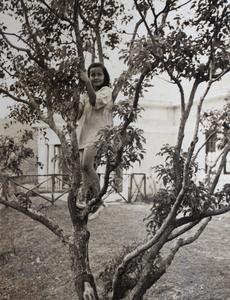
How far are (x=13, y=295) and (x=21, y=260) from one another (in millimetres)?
322

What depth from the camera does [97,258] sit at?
2.97 m

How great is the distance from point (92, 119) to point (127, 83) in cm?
37

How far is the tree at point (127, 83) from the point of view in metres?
1.71

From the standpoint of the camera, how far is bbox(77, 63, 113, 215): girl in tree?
7.06 ft

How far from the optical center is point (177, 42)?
169 centimetres

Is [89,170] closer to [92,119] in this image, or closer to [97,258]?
[92,119]

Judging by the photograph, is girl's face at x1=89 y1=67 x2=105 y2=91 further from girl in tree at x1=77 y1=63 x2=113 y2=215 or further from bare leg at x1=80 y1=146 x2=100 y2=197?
bare leg at x1=80 y1=146 x2=100 y2=197

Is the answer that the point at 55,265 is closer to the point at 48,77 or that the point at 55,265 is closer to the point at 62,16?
the point at 48,77

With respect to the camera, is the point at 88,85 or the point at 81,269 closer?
the point at 88,85

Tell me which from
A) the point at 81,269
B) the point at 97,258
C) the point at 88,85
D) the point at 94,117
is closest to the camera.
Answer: the point at 88,85

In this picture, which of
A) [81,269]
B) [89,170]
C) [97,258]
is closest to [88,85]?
[89,170]

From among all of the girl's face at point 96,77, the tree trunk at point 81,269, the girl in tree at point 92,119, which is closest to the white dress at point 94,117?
the girl in tree at point 92,119

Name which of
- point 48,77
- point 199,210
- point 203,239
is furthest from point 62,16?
point 203,239

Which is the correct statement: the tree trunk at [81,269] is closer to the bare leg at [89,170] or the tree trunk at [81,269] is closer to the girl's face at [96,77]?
the bare leg at [89,170]
